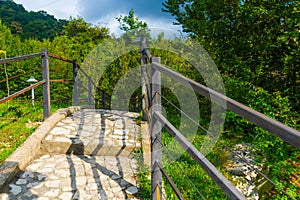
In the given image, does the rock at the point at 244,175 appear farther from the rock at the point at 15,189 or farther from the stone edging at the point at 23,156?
the rock at the point at 15,189

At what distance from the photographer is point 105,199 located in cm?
205

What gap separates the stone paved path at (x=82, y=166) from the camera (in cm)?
210

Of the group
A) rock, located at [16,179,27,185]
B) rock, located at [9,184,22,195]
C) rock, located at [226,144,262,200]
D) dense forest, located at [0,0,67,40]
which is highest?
dense forest, located at [0,0,67,40]

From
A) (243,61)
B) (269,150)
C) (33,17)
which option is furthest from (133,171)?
(33,17)

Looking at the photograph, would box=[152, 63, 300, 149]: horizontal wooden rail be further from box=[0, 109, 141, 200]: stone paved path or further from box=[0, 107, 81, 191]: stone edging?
box=[0, 107, 81, 191]: stone edging

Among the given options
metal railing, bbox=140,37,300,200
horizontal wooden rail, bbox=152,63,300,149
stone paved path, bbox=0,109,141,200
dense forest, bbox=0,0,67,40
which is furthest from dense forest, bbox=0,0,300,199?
dense forest, bbox=0,0,67,40

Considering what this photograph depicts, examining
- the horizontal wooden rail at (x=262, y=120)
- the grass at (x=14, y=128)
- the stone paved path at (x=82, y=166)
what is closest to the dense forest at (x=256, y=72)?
the grass at (x=14, y=128)

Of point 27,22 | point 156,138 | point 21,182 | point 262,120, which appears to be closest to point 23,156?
point 21,182

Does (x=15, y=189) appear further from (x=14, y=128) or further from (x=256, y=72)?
(x=256, y=72)

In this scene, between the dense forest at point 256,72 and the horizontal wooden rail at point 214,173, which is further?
the dense forest at point 256,72

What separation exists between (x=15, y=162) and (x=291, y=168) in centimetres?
338

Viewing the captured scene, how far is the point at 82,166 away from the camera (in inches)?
101

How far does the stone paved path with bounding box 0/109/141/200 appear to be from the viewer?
210 cm

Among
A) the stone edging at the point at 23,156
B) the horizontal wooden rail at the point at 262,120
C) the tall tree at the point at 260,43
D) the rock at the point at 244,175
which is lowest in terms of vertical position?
the rock at the point at 244,175
